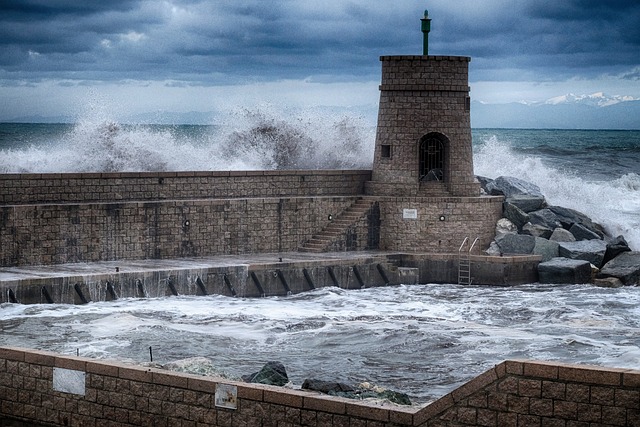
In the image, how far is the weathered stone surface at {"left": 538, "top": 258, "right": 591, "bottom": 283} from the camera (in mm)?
21781

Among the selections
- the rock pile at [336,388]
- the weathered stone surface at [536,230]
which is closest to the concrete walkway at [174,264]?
the weathered stone surface at [536,230]

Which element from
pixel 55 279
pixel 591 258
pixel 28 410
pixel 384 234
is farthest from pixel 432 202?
pixel 28 410

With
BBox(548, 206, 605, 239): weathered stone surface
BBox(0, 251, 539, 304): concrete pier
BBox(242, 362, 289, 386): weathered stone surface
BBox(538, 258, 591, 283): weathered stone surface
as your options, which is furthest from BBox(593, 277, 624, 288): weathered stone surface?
BBox(242, 362, 289, 386): weathered stone surface

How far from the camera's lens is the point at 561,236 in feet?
76.9

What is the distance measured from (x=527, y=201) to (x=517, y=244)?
197 centimetres

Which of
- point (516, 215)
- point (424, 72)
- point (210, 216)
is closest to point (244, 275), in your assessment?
point (210, 216)

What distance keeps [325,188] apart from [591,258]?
513 centimetres

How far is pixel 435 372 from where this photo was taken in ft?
46.6

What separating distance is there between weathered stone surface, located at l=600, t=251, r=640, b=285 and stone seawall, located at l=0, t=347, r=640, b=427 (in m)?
13.8

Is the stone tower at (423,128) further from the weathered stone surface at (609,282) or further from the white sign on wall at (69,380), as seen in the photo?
the white sign on wall at (69,380)

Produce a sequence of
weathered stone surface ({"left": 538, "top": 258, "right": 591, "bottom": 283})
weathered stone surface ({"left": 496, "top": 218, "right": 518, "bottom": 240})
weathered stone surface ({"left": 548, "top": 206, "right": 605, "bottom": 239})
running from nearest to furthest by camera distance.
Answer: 1. weathered stone surface ({"left": 538, "top": 258, "right": 591, "bottom": 283})
2. weathered stone surface ({"left": 496, "top": 218, "right": 518, "bottom": 240})
3. weathered stone surface ({"left": 548, "top": 206, "right": 605, "bottom": 239})

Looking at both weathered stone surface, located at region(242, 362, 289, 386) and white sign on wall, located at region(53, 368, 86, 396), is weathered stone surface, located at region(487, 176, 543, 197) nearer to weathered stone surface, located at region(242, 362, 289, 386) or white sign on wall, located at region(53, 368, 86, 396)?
weathered stone surface, located at region(242, 362, 289, 386)

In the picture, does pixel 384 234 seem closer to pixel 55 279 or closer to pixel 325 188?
pixel 325 188

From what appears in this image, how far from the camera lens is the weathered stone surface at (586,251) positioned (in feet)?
73.8
